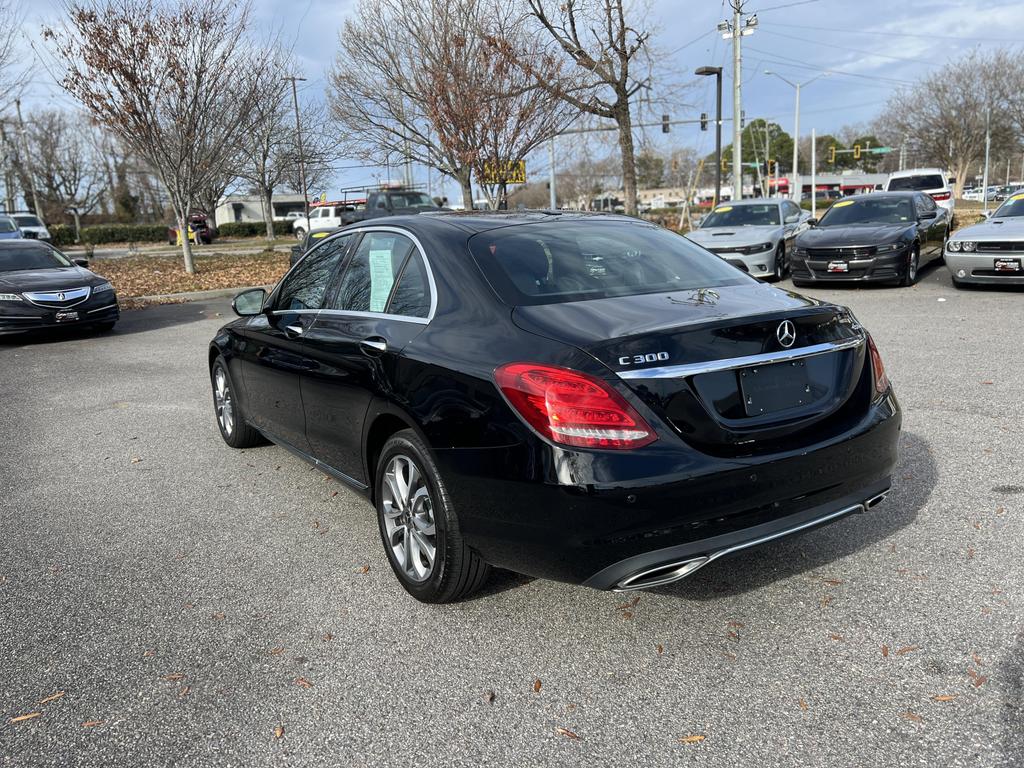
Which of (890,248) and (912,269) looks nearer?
(890,248)

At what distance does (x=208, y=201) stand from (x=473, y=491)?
133 feet

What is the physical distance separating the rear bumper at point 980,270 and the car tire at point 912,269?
720 millimetres

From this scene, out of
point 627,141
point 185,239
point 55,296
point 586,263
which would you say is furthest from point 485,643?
point 627,141

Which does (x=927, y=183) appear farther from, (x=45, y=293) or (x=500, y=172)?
(x=45, y=293)

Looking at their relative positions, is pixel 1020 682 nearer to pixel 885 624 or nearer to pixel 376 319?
pixel 885 624

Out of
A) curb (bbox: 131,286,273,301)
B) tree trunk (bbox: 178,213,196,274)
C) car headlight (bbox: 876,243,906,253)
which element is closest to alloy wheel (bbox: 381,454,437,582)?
car headlight (bbox: 876,243,906,253)

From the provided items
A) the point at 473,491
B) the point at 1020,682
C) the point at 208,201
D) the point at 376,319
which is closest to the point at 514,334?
the point at 473,491

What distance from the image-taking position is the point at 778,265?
15.5 m

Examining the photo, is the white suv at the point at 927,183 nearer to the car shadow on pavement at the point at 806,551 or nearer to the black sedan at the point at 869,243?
the black sedan at the point at 869,243

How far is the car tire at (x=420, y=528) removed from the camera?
3170 mm

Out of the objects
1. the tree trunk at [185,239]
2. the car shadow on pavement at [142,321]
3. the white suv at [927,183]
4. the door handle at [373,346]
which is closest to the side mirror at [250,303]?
the door handle at [373,346]

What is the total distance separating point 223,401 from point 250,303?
41.8 inches

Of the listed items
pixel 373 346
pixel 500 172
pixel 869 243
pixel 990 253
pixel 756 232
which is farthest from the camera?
pixel 500 172

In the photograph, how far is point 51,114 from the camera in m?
59.2
